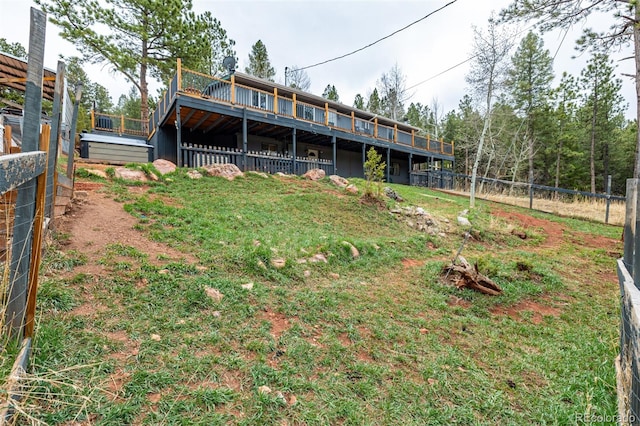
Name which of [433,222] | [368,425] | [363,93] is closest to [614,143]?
[363,93]

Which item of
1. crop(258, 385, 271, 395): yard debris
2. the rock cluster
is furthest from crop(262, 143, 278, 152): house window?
crop(258, 385, 271, 395): yard debris

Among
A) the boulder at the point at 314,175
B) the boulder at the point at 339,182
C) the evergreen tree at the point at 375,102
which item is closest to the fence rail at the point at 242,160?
the boulder at the point at 314,175

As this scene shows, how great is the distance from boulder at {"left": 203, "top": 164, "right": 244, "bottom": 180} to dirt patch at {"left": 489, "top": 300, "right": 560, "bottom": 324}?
7644mm

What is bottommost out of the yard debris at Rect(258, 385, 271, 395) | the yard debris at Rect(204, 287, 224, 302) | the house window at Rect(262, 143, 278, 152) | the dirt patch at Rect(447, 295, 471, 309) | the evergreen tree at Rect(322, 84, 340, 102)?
the dirt patch at Rect(447, 295, 471, 309)

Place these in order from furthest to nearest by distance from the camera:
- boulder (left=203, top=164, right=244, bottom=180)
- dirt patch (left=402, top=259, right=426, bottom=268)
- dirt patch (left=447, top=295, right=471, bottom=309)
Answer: boulder (left=203, top=164, right=244, bottom=180) < dirt patch (left=402, top=259, right=426, bottom=268) < dirt patch (left=447, top=295, right=471, bottom=309)

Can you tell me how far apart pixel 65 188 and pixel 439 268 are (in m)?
→ 5.88

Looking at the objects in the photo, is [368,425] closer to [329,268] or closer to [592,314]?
[329,268]

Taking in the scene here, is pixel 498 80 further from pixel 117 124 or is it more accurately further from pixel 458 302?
pixel 117 124

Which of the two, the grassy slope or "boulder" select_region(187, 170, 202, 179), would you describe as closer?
the grassy slope

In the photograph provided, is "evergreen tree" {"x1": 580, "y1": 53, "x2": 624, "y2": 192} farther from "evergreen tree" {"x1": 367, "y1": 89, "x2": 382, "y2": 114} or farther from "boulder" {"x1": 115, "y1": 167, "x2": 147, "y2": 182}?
"boulder" {"x1": 115, "y1": 167, "x2": 147, "y2": 182}

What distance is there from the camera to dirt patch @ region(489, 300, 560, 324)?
3.56m

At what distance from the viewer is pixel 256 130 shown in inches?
531

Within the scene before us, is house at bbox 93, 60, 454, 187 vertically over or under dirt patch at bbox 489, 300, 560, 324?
A: over

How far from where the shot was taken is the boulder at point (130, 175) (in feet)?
23.0
